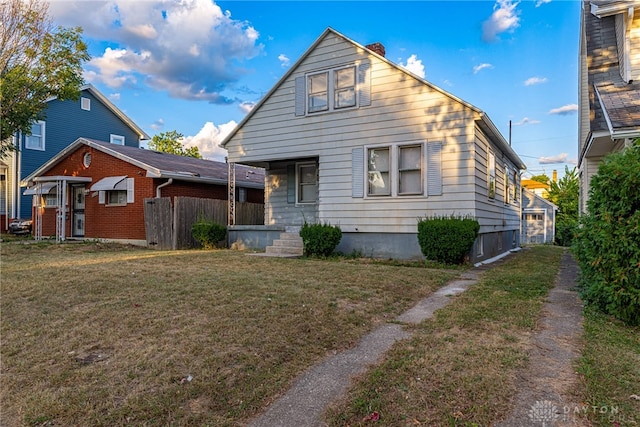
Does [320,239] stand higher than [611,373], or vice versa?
[320,239]

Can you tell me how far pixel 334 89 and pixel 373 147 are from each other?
7.39 feet

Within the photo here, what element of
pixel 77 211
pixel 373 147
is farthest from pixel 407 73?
pixel 77 211

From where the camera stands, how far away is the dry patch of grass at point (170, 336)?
9.12 ft

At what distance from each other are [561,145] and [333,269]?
45978mm

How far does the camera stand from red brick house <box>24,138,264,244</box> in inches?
595

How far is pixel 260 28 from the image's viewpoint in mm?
14164

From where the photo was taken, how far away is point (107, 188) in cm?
1538

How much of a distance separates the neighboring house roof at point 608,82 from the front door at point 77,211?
1836cm

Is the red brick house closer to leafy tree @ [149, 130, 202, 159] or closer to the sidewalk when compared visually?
the sidewalk

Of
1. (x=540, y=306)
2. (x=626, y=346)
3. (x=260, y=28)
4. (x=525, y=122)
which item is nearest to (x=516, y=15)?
(x=260, y=28)

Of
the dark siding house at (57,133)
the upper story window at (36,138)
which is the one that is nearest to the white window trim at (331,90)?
the dark siding house at (57,133)

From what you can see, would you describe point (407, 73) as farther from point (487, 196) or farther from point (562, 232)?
point (562, 232)

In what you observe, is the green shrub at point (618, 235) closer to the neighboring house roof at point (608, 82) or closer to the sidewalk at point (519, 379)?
the sidewalk at point (519, 379)

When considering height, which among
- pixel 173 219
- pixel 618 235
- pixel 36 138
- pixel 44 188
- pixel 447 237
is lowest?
pixel 447 237
